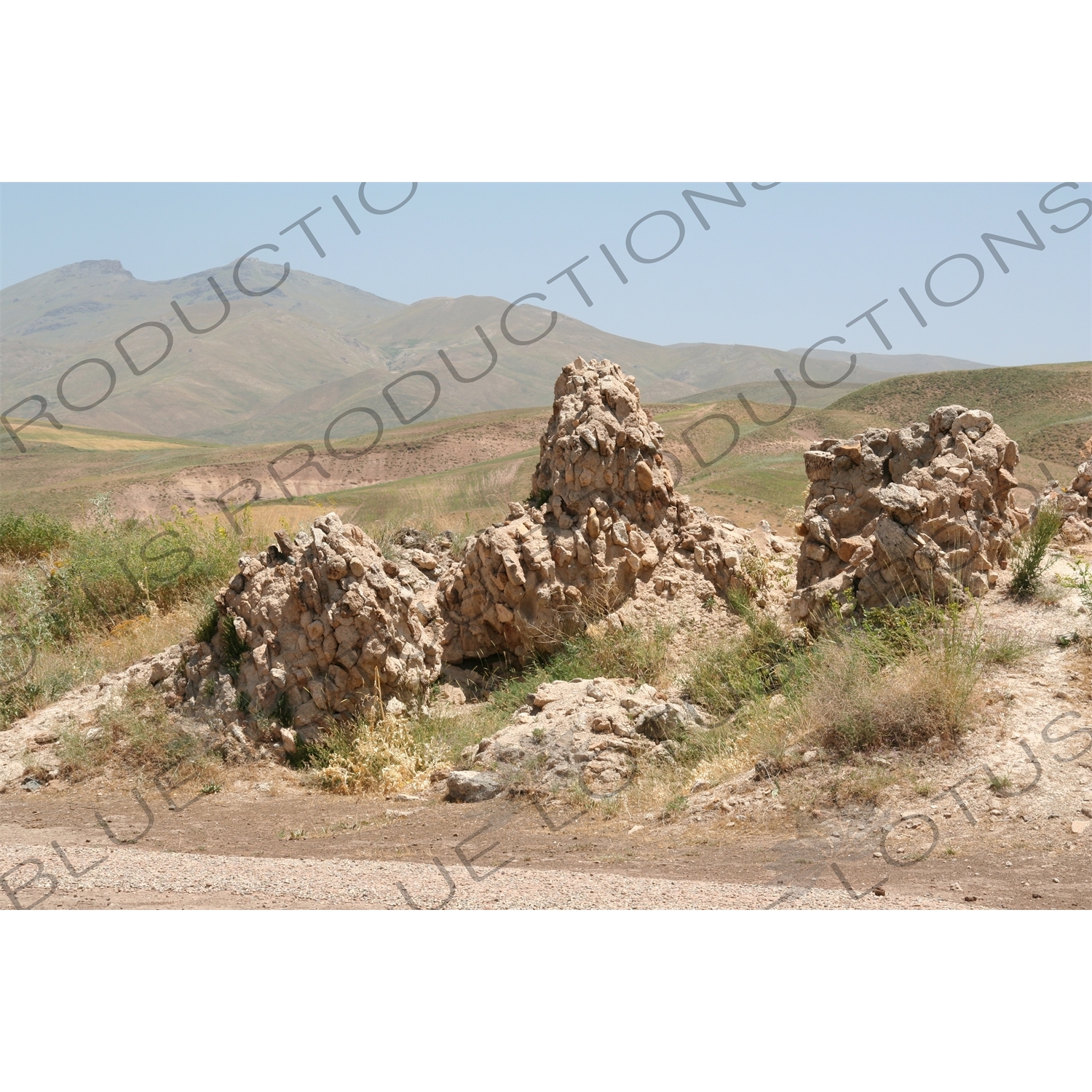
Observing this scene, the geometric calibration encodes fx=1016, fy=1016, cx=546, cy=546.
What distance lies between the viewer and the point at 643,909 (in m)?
4.41

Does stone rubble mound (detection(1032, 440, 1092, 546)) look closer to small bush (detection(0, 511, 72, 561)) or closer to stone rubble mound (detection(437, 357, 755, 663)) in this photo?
stone rubble mound (detection(437, 357, 755, 663))

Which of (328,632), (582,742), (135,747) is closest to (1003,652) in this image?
(582,742)

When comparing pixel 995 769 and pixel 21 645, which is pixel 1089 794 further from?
pixel 21 645

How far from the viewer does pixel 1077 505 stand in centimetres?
913

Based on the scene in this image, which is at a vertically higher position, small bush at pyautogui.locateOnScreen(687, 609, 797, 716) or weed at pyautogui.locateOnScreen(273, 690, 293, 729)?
weed at pyautogui.locateOnScreen(273, 690, 293, 729)

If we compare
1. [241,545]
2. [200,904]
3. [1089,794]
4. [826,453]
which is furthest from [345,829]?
[241,545]

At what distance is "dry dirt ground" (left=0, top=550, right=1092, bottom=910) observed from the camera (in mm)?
4668

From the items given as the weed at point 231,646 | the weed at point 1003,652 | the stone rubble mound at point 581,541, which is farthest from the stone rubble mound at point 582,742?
the weed at point 231,646

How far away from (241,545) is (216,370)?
186 meters

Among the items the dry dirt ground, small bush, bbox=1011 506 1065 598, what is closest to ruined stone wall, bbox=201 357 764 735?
the dry dirt ground

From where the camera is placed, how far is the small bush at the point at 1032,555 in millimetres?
7309

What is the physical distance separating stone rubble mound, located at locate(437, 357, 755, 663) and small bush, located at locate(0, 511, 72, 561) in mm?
7168

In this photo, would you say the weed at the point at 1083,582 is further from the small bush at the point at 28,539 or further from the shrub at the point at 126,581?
the small bush at the point at 28,539

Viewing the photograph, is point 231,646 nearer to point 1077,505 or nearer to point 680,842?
point 680,842
